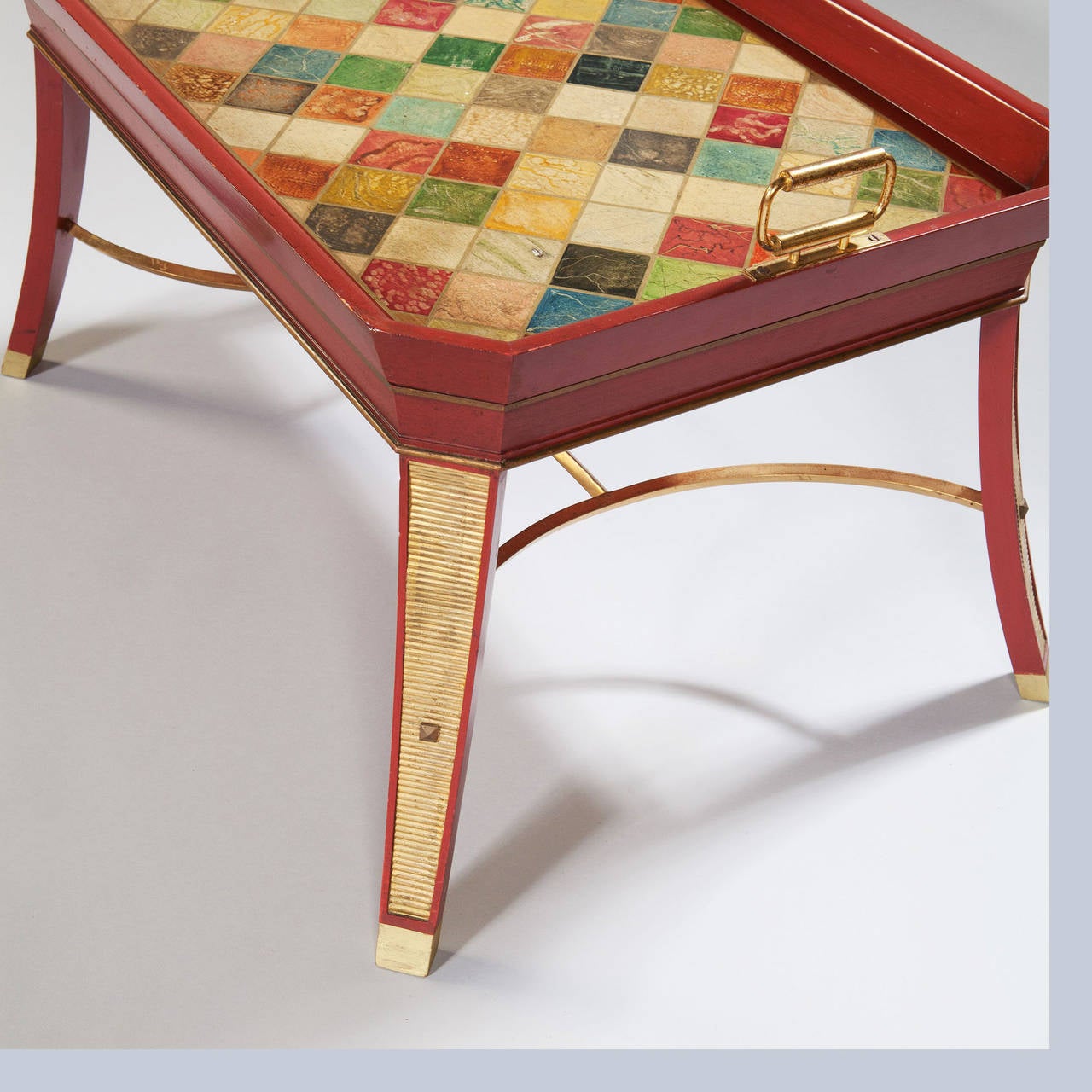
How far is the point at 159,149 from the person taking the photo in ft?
5.22

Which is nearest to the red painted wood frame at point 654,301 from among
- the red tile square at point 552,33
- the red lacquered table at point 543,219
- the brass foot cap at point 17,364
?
the red lacquered table at point 543,219

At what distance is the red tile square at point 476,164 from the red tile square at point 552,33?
0.84ft

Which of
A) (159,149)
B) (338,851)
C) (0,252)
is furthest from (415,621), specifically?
(0,252)

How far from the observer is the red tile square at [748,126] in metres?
1.56

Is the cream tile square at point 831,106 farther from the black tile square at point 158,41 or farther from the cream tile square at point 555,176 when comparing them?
the black tile square at point 158,41

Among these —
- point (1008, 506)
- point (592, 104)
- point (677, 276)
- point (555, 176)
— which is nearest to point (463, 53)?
point (592, 104)

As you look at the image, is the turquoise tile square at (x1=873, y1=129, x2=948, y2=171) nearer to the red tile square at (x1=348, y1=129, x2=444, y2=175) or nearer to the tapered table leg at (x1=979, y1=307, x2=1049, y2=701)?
the tapered table leg at (x1=979, y1=307, x2=1049, y2=701)

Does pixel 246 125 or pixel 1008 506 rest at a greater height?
pixel 246 125

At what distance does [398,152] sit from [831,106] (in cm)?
51

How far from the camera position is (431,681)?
4.61 feet

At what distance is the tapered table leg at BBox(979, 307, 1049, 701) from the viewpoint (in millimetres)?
1616

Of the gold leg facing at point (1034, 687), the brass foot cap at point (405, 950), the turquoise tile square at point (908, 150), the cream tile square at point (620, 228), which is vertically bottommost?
the brass foot cap at point (405, 950)

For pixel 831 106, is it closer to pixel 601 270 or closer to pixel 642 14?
pixel 642 14

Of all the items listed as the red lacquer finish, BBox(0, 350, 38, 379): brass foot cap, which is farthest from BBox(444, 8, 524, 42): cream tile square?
BBox(0, 350, 38, 379): brass foot cap
